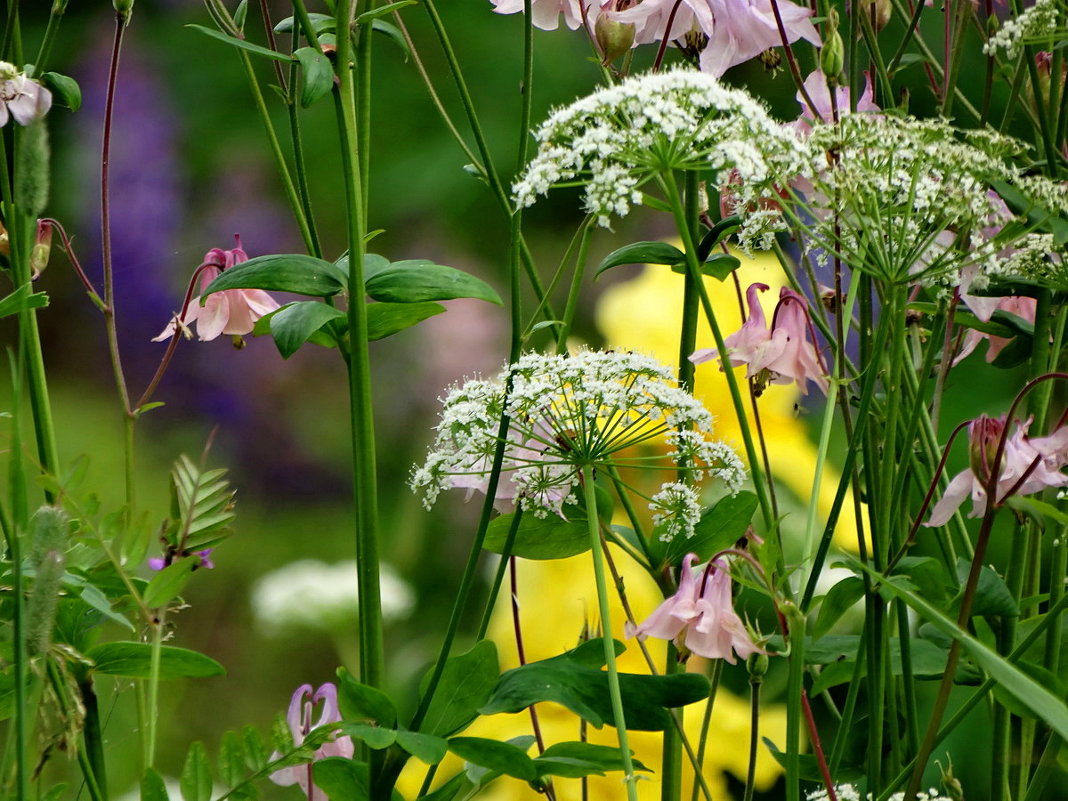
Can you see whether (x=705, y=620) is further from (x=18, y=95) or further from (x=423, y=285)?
(x=18, y=95)

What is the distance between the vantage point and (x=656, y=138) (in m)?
0.33

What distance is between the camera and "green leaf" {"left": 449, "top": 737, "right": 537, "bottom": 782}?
346 mm

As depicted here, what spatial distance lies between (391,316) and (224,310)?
77mm

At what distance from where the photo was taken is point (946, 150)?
323 millimetres

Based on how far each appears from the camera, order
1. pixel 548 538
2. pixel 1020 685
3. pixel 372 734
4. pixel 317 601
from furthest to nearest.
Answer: pixel 317 601 → pixel 548 538 → pixel 372 734 → pixel 1020 685

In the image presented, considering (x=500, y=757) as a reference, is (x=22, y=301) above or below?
above

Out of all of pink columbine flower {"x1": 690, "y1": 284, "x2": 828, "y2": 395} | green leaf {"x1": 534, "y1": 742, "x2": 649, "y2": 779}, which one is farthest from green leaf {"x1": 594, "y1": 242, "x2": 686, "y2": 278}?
green leaf {"x1": 534, "y1": 742, "x2": 649, "y2": 779}

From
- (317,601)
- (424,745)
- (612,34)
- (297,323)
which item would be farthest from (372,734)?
(317,601)

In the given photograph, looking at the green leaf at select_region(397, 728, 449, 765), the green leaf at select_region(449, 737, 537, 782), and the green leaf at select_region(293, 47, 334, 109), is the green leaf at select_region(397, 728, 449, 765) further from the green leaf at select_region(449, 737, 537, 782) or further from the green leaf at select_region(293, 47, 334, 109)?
the green leaf at select_region(293, 47, 334, 109)

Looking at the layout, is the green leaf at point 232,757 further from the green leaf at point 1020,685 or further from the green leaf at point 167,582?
the green leaf at point 1020,685

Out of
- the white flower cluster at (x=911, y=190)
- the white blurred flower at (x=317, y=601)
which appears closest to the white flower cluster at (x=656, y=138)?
the white flower cluster at (x=911, y=190)

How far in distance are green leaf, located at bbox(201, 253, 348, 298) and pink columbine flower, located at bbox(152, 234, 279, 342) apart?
0.07 metres

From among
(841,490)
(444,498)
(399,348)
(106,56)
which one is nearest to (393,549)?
(444,498)

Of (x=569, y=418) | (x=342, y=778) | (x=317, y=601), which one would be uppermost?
(x=569, y=418)
